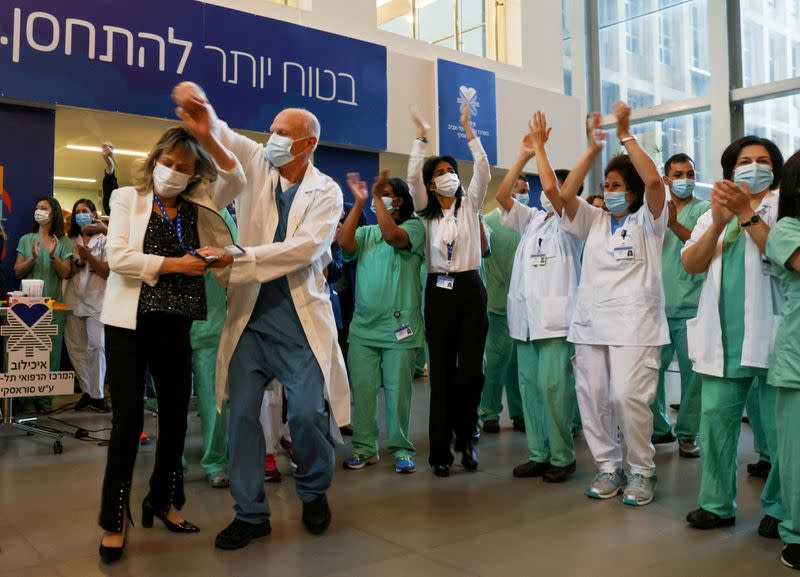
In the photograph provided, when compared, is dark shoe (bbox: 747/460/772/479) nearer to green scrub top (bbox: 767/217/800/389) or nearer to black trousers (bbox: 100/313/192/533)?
green scrub top (bbox: 767/217/800/389)

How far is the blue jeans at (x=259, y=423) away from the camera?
2.71 metres

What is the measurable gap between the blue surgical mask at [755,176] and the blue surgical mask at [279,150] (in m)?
1.74

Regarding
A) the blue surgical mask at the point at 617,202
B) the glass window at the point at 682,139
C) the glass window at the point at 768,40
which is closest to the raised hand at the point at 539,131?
the blue surgical mask at the point at 617,202

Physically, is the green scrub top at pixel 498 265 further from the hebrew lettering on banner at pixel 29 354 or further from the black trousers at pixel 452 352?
the hebrew lettering on banner at pixel 29 354

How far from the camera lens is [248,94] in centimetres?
710

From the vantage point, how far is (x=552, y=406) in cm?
360

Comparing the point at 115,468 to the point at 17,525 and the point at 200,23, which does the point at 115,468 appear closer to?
the point at 17,525

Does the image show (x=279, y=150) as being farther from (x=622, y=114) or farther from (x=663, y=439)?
(x=663, y=439)

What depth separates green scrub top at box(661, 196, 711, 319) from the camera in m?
4.38

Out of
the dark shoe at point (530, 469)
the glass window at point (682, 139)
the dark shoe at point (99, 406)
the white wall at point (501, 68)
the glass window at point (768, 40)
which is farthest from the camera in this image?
the glass window at point (682, 139)

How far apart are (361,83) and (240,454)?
19.9ft

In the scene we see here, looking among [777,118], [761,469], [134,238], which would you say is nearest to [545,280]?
[761,469]

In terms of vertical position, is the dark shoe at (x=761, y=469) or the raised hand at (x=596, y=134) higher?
the raised hand at (x=596, y=134)

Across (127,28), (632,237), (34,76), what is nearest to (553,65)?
(127,28)
